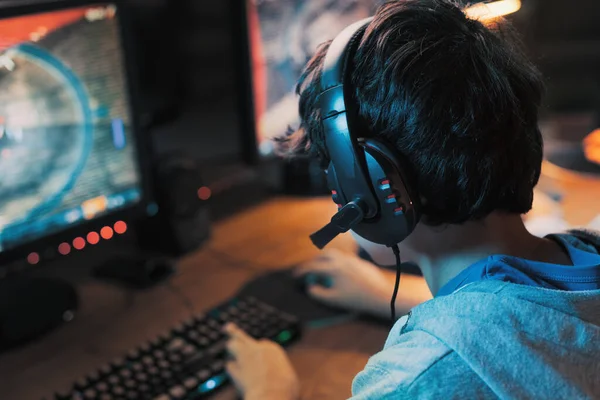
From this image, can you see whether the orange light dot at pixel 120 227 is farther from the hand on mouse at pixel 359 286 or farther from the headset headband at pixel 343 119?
the headset headband at pixel 343 119

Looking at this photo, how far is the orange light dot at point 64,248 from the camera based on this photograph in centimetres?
104

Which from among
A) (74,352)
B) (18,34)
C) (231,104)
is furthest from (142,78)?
(74,352)

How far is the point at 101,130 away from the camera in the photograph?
41.7 inches

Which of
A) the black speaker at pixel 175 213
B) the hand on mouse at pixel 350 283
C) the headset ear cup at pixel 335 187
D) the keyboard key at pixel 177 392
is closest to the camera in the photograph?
the headset ear cup at pixel 335 187

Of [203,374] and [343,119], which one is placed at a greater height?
[343,119]

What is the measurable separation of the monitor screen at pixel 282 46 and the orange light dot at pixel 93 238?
38 centimetres

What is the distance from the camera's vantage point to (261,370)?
0.84 m

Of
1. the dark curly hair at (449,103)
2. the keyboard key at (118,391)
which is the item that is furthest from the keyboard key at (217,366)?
the dark curly hair at (449,103)

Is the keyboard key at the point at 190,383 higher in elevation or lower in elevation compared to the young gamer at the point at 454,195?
lower

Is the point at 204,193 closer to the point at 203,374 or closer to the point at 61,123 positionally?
the point at 61,123

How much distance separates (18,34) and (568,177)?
1186mm

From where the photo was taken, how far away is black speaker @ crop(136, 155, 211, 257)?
123 cm

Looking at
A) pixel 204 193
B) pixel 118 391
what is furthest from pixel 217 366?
pixel 204 193

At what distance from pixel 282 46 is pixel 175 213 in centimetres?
39
